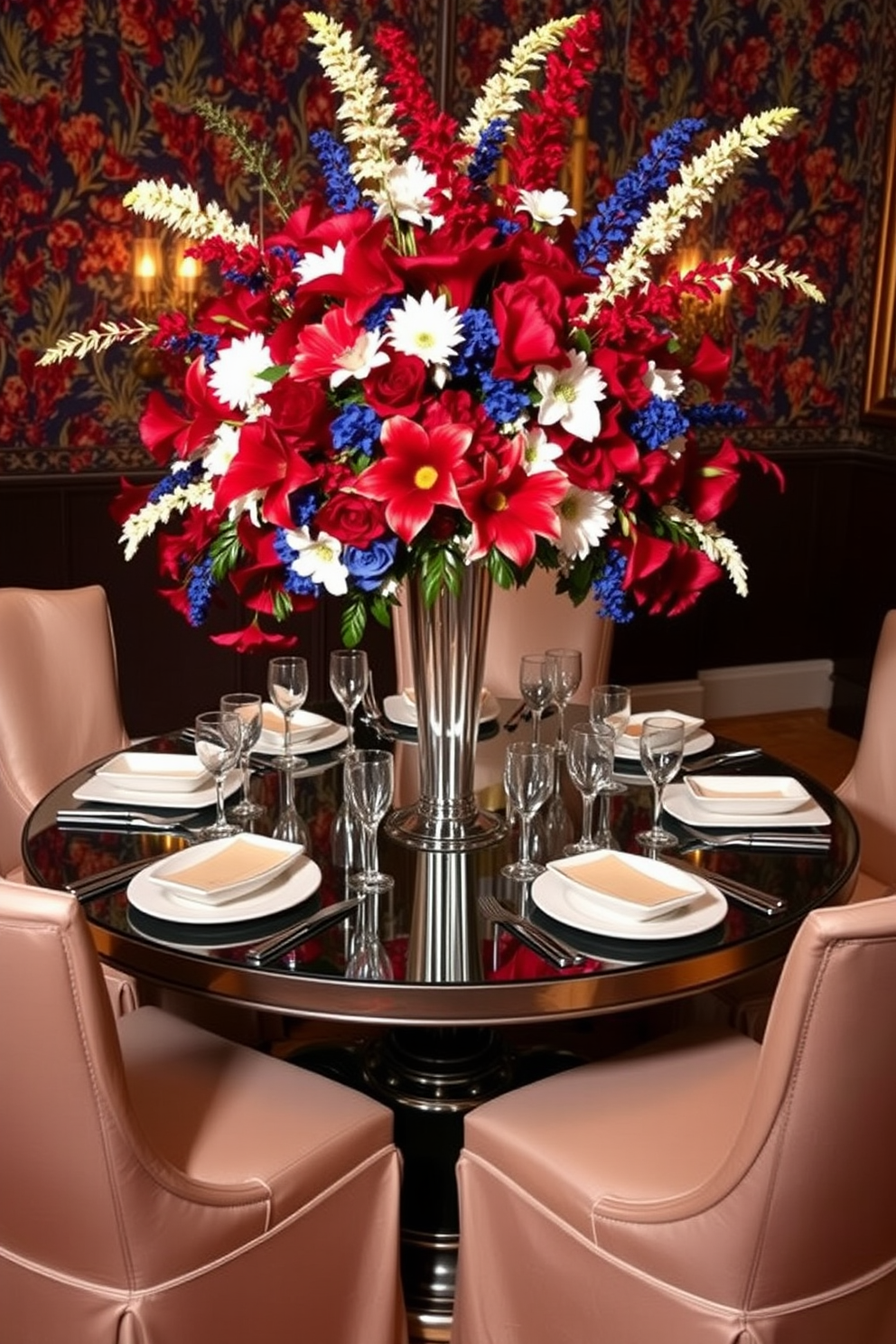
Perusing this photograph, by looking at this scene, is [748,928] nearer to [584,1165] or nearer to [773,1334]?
[584,1165]

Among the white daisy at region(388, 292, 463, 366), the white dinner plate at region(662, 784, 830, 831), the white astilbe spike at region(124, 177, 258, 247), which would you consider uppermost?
the white astilbe spike at region(124, 177, 258, 247)

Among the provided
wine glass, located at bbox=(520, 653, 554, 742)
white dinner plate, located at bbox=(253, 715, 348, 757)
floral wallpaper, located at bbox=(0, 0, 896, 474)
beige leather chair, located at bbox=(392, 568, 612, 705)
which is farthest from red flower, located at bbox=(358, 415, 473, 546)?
floral wallpaper, located at bbox=(0, 0, 896, 474)

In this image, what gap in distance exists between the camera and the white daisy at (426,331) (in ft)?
6.07

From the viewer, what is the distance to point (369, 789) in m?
2.05

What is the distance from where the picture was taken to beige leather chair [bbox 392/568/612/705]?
11.7 feet

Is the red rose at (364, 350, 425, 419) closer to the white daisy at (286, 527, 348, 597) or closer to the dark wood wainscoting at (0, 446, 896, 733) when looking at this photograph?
the white daisy at (286, 527, 348, 597)

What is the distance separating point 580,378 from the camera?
1922 mm

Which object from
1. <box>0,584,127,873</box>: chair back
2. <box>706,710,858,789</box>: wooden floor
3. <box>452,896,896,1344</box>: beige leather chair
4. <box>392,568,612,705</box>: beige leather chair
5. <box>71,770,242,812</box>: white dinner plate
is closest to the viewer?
<box>452,896,896,1344</box>: beige leather chair

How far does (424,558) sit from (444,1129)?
41.9 inches

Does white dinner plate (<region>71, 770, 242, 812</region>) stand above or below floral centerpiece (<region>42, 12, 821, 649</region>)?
below

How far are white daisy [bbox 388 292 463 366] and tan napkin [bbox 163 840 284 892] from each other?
2.32 feet

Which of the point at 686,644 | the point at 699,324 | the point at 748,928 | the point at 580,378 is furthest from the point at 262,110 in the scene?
the point at 748,928

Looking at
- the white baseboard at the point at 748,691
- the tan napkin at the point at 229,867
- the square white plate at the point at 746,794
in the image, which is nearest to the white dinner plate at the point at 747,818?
the square white plate at the point at 746,794

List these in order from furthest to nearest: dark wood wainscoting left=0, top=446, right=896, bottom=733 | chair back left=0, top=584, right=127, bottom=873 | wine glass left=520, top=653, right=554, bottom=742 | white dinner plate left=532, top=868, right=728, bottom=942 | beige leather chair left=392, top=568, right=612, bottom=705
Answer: dark wood wainscoting left=0, top=446, right=896, bottom=733
beige leather chair left=392, top=568, right=612, bottom=705
chair back left=0, top=584, right=127, bottom=873
wine glass left=520, top=653, right=554, bottom=742
white dinner plate left=532, top=868, right=728, bottom=942
